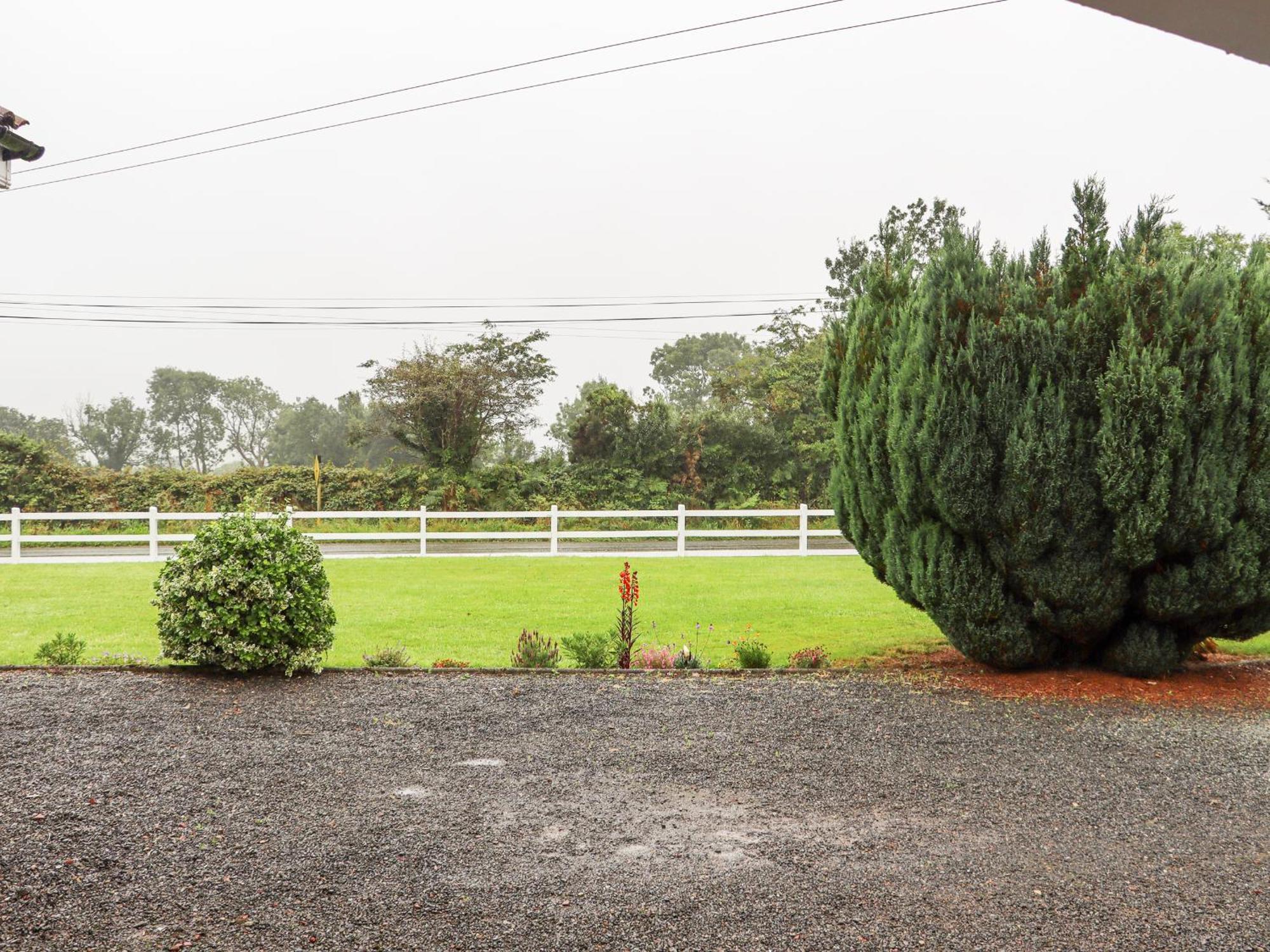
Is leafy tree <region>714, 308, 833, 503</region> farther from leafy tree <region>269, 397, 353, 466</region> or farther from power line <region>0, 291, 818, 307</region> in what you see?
leafy tree <region>269, 397, 353, 466</region>

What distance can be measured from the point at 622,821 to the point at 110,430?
35.8m

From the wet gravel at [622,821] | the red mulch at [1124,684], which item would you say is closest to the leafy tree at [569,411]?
the red mulch at [1124,684]

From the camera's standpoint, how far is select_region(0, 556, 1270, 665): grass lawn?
7484 mm

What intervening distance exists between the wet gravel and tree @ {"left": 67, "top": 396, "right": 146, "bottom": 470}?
105ft

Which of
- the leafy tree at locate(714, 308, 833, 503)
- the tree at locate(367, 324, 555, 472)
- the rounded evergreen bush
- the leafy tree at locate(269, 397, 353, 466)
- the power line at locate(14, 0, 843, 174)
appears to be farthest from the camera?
the leafy tree at locate(269, 397, 353, 466)

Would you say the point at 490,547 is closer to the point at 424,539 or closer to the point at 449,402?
the point at 424,539

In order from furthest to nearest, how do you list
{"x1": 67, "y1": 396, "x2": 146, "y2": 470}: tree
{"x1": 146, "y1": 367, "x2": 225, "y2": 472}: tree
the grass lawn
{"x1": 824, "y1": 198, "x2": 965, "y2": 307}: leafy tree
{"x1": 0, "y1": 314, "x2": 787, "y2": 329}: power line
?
{"x1": 146, "y1": 367, "x2": 225, "y2": 472}: tree, {"x1": 67, "y1": 396, "x2": 146, "y2": 470}: tree, {"x1": 824, "y1": 198, "x2": 965, "y2": 307}: leafy tree, {"x1": 0, "y1": 314, "x2": 787, "y2": 329}: power line, the grass lawn

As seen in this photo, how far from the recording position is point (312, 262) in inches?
1182

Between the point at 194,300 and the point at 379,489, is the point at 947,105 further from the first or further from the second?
the point at 194,300

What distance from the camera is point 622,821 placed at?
11.1ft

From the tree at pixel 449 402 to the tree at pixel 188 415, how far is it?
682 inches

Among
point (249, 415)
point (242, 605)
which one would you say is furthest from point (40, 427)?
point (242, 605)

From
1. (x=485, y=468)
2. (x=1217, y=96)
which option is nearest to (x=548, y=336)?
(x=485, y=468)

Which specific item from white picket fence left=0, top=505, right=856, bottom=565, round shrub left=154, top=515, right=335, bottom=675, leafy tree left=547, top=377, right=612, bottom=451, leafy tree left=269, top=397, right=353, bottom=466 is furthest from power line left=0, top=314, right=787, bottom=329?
round shrub left=154, top=515, right=335, bottom=675
